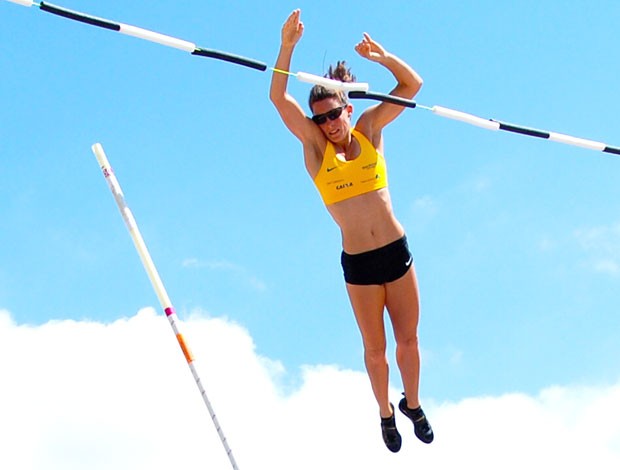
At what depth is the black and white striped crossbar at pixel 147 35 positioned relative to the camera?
23.7 feet

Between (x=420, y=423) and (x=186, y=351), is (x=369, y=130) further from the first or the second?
(x=420, y=423)

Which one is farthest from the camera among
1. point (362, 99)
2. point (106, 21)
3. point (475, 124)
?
point (475, 124)

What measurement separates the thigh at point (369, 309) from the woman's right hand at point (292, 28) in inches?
78.6

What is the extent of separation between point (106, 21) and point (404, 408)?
4077 millimetres

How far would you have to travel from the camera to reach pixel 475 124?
28.5 ft

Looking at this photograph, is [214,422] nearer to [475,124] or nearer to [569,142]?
[475,124]

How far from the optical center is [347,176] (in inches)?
330

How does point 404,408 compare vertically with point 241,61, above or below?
below

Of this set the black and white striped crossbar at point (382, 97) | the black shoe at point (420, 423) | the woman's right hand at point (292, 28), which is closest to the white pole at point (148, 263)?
the black shoe at point (420, 423)

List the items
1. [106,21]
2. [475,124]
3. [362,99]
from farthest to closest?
[475,124] < [362,99] < [106,21]

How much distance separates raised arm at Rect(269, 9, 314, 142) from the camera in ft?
26.9

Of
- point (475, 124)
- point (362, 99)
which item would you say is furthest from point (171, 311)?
point (475, 124)

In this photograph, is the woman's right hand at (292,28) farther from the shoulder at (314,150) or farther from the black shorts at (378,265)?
the black shorts at (378,265)

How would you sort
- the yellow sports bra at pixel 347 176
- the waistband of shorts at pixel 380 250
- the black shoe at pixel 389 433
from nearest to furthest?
the yellow sports bra at pixel 347 176 → the waistband of shorts at pixel 380 250 → the black shoe at pixel 389 433
